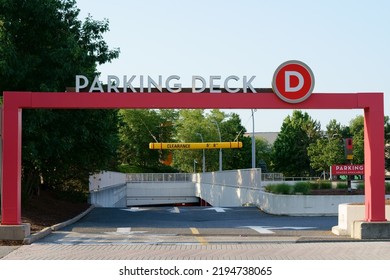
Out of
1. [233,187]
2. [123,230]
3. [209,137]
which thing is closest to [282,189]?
[123,230]

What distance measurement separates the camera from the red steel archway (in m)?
16.9

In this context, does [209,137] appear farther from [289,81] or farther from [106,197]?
[289,81]

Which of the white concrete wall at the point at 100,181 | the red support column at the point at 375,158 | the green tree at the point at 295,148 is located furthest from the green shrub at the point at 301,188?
the green tree at the point at 295,148

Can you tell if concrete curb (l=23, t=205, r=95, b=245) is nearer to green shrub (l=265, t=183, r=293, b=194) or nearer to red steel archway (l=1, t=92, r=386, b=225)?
red steel archway (l=1, t=92, r=386, b=225)

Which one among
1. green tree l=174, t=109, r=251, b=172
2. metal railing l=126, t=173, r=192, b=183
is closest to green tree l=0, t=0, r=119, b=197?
metal railing l=126, t=173, r=192, b=183

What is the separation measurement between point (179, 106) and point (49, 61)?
23.4 ft

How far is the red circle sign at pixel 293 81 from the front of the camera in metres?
17.2

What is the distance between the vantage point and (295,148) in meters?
98.0

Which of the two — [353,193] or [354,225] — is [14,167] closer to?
[354,225]

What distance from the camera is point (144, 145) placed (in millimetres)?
103812

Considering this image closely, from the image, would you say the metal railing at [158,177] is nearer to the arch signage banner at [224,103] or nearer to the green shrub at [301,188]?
the green shrub at [301,188]

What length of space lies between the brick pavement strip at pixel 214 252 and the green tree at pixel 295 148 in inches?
3251

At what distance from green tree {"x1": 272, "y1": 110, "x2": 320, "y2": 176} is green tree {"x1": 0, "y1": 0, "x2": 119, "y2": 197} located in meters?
73.6

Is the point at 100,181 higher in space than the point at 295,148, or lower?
lower
